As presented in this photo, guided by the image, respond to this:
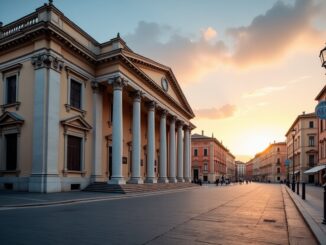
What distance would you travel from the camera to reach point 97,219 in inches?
360

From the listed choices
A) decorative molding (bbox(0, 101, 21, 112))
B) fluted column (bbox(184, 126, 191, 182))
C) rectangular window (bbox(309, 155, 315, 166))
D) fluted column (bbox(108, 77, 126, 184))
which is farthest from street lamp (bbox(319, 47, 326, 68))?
rectangular window (bbox(309, 155, 315, 166))

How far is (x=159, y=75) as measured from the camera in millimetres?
32281

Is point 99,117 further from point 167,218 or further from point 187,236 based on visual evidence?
point 187,236

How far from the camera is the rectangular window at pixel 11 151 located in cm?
2022

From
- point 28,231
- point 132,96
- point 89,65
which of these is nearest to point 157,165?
point 132,96

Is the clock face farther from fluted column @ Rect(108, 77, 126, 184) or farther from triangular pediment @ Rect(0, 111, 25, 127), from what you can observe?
triangular pediment @ Rect(0, 111, 25, 127)

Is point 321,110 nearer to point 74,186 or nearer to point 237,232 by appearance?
point 237,232

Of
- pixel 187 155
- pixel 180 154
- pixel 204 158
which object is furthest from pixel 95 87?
pixel 204 158

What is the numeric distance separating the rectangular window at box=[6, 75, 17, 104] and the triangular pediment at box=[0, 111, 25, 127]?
3.69 feet

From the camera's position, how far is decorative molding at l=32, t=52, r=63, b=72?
19000 millimetres

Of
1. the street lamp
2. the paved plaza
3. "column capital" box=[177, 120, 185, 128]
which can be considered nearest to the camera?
the paved plaza

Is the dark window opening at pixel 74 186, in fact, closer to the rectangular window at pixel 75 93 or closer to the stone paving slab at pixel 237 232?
the rectangular window at pixel 75 93

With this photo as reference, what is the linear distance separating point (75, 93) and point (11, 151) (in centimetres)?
607

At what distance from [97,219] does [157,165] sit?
29.9 meters
